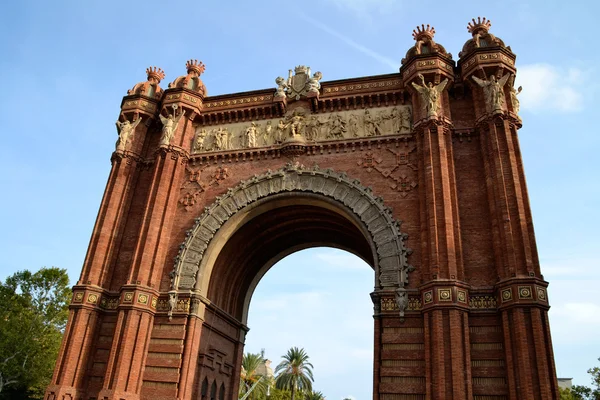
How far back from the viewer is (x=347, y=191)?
54.6ft

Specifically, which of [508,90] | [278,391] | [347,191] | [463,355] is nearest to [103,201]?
[347,191]

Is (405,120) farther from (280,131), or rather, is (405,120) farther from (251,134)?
(251,134)

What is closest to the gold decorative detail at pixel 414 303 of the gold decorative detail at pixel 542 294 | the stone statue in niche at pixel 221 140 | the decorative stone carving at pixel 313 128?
the gold decorative detail at pixel 542 294

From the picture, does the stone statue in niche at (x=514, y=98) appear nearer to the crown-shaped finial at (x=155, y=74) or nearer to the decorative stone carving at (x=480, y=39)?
the decorative stone carving at (x=480, y=39)

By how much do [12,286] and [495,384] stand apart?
104ft

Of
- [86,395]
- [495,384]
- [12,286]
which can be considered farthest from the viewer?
[12,286]

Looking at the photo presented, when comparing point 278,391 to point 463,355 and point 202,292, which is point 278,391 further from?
point 463,355

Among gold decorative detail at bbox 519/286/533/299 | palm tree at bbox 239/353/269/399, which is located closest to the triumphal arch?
gold decorative detail at bbox 519/286/533/299

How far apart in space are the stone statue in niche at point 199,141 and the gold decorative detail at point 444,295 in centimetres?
1077

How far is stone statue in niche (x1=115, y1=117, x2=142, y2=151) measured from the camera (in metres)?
19.5

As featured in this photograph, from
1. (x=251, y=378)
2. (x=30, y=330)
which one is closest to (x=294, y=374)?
(x=251, y=378)

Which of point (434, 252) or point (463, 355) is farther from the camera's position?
point (434, 252)

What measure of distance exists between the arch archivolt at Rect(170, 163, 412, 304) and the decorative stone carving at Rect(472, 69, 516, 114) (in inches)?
183

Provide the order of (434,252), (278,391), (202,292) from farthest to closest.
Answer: (278,391) → (202,292) → (434,252)
